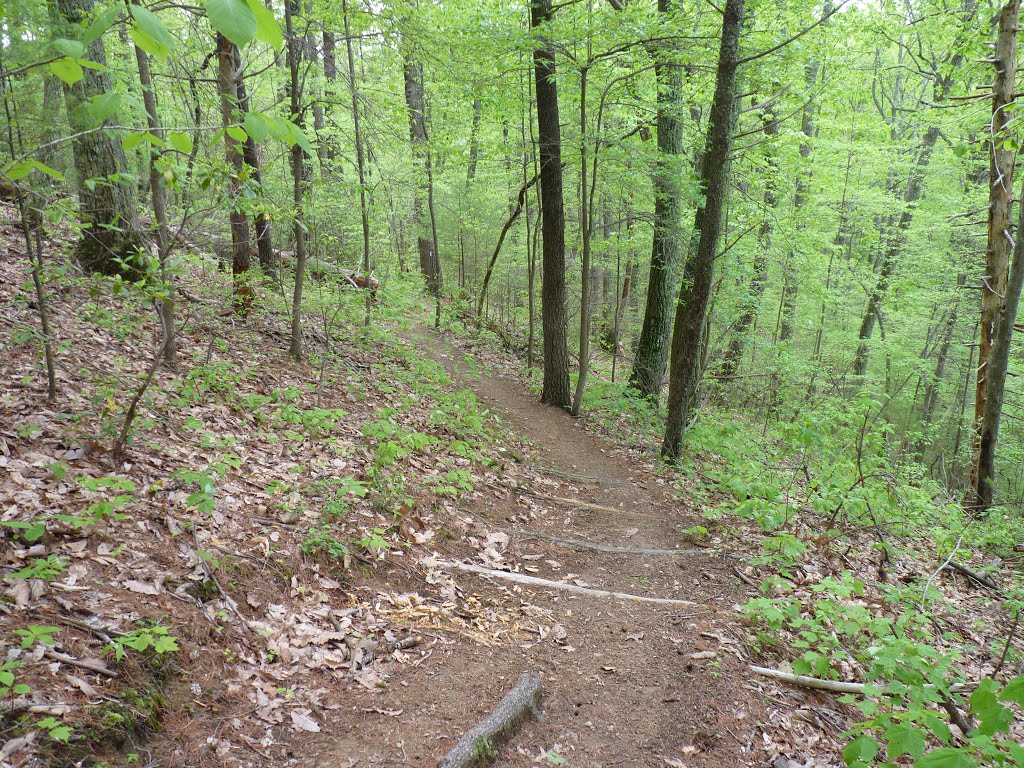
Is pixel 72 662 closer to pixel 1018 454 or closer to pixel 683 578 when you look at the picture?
pixel 683 578

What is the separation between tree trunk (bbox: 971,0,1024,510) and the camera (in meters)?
8.11

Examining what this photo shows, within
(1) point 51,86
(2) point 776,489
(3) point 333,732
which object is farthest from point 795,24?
(3) point 333,732

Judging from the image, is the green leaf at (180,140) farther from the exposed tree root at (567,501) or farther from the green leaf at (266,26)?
the exposed tree root at (567,501)

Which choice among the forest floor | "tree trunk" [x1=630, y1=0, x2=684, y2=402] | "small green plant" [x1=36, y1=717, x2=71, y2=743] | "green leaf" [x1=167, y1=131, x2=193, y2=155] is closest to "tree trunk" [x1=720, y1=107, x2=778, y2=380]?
"tree trunk" [x1=630, y1=0, x2=684, y2=402]

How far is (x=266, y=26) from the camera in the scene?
135cm

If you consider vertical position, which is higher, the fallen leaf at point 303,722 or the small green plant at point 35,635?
the small green plant at point 35,635

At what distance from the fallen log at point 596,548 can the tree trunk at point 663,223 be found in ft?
19.5

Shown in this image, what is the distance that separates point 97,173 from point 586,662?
7.76m

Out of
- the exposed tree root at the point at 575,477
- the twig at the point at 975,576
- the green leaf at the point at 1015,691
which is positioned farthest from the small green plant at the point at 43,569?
the twig at the point at 975,576

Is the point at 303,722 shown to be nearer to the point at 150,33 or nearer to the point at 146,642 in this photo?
the point at 146,642

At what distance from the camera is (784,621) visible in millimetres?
4723

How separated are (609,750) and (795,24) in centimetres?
1173

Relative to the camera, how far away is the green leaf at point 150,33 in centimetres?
122

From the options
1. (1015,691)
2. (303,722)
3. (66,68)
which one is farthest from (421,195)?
(1015,691)
